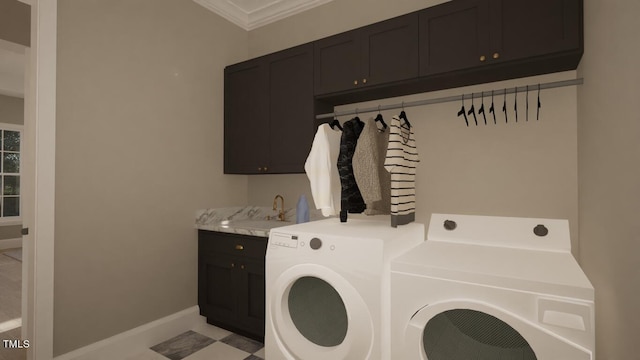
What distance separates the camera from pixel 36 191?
6.40 feet

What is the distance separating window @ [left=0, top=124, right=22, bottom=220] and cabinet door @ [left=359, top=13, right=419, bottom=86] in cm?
698

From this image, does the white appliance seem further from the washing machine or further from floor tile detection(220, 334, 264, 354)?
floor tile detection(220, 334, 264, 354)

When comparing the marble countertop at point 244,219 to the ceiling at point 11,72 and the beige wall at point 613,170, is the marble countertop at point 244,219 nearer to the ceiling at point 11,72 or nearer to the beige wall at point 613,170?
the beige wall at point 613,170

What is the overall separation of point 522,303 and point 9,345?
336 centimetres

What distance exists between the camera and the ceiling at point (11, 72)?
4.30m

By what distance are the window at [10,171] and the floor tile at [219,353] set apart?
5980 mm

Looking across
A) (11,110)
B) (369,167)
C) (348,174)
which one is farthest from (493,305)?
(11,110)

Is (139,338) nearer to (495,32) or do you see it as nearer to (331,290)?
(331,290)

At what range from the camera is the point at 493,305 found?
42.8 inches

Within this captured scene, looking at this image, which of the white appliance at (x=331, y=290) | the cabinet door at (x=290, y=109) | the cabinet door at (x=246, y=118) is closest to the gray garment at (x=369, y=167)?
the white appliance at (x=331, y=290)

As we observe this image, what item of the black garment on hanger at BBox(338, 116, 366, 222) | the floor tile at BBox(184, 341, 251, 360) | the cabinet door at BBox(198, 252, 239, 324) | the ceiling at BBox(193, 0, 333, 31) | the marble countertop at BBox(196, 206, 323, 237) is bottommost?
the floor tile at BBox(184, 341, 251, 360)

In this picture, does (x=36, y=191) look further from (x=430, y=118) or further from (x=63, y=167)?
(x=430, y=118)

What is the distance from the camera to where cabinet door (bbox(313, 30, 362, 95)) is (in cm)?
233

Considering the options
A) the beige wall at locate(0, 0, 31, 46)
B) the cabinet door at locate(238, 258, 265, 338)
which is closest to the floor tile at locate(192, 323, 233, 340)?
the cabinet door at locate(238, 258, 265, 338)
